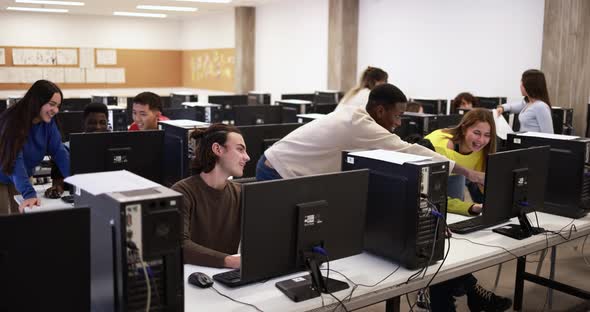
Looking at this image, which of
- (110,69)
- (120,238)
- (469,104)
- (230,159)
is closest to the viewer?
(120,238)

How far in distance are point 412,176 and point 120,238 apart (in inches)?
45.2

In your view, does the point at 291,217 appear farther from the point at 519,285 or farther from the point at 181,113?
the point at 181,113

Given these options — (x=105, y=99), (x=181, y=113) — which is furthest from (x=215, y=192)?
(x=105, y=99)

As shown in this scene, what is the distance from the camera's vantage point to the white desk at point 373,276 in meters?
1.88

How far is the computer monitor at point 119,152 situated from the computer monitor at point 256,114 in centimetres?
263

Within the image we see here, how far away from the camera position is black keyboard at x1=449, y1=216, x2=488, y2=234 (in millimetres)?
2775

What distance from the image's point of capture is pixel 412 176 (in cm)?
219

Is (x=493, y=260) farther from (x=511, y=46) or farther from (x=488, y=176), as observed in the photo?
(x=511, y=46)

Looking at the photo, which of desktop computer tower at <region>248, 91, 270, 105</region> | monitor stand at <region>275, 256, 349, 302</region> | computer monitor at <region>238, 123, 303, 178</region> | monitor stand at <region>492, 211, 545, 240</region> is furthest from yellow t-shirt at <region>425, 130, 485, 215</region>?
desktop computer tower at <region>248, 91, 270, 105</region>

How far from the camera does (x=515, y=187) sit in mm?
2775

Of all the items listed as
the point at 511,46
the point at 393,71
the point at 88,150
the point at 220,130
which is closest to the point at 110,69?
the point at 393,71

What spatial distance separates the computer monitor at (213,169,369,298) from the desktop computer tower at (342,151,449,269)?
0.21 metres

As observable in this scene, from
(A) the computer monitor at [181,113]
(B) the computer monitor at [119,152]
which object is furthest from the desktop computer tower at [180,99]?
(B) the computer monitor at [119,152]

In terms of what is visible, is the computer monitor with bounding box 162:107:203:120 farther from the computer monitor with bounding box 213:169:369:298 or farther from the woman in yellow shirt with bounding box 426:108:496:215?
the computer monitor with bounding box 213:169:369:298
